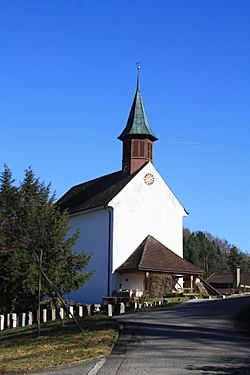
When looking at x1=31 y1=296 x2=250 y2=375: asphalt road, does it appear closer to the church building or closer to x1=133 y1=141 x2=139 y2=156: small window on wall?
the church building

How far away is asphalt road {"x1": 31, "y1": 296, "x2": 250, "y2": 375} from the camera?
9.52 meters

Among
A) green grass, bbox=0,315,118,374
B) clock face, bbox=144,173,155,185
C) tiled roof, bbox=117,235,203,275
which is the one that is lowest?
green grass, bbox=0,315,118,374

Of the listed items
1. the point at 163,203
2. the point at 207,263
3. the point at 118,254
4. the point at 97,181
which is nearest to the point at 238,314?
the point at 118,254

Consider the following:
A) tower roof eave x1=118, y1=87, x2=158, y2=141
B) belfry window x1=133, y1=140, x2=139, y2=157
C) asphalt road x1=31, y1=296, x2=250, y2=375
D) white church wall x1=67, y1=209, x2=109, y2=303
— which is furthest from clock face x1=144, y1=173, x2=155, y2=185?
asphalt road x1=31, y1=296, x2=250, y2=375

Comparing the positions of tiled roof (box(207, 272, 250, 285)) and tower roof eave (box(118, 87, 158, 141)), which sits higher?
tower roof eave (box(118, 87, 158, 141))

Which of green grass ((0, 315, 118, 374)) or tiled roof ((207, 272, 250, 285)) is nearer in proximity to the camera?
green grass ((0, 315, 118, 374))

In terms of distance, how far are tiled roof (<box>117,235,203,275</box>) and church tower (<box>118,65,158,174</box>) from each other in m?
6.21

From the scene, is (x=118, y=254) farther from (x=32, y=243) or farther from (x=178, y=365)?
(x=178, y=365)

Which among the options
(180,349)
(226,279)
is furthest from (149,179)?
(226,279)

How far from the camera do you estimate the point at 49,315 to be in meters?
21.0

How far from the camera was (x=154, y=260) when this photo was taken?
39281 mm

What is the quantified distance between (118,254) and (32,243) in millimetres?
15105

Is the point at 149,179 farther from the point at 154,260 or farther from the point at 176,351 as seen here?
the point at 176,351

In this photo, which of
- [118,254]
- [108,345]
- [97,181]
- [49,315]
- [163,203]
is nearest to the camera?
[108,345]
